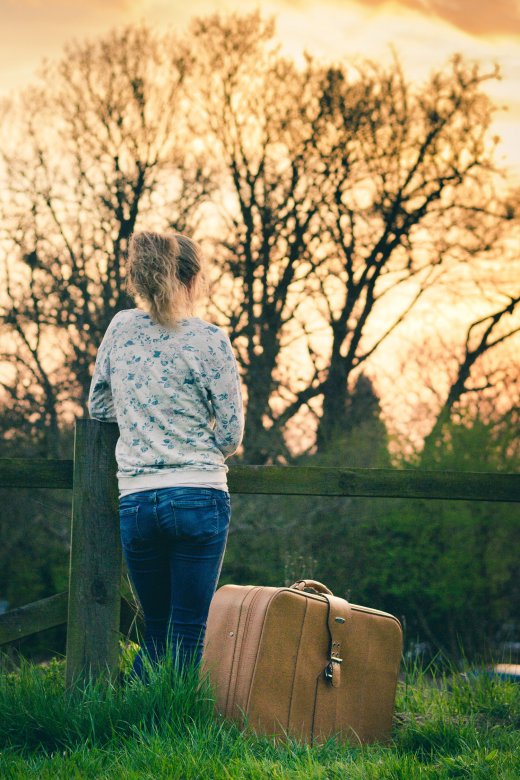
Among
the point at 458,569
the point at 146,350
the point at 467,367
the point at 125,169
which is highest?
the point at 125,169

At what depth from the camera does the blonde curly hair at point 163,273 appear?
11.0ft

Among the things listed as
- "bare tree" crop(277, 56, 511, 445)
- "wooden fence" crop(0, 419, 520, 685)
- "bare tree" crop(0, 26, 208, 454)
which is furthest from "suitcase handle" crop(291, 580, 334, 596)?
"bare tree" crop(277, 56, 511, 445)

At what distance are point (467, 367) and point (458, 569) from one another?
274cm

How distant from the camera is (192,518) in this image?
10.6 feet

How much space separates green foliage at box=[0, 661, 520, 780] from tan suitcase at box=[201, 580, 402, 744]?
0.11 m

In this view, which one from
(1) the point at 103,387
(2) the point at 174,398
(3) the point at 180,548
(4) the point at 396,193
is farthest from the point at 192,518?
(4) the point at 396,193

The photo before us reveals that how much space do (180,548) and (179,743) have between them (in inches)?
25.3

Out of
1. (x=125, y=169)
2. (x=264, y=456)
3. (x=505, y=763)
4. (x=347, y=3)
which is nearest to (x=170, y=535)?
(x=505, y=763)

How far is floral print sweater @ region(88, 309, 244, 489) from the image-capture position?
329 centimetres

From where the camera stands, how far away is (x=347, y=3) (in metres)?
12.3

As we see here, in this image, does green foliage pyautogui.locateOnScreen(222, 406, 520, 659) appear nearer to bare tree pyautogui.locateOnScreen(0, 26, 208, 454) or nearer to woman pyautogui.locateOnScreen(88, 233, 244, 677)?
bare tree pyautogui.locateOnScreen(0, 26, 208, 454)

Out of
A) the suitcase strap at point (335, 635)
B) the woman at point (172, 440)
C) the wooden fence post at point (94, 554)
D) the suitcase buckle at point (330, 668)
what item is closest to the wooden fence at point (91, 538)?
the wooden fence post at point (94, 554)

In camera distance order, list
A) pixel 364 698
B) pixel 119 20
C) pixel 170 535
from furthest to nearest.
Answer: pixel 119 20
pixel 364 698
pixel 170 535

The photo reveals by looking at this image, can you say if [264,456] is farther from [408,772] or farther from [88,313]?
[408,772]
